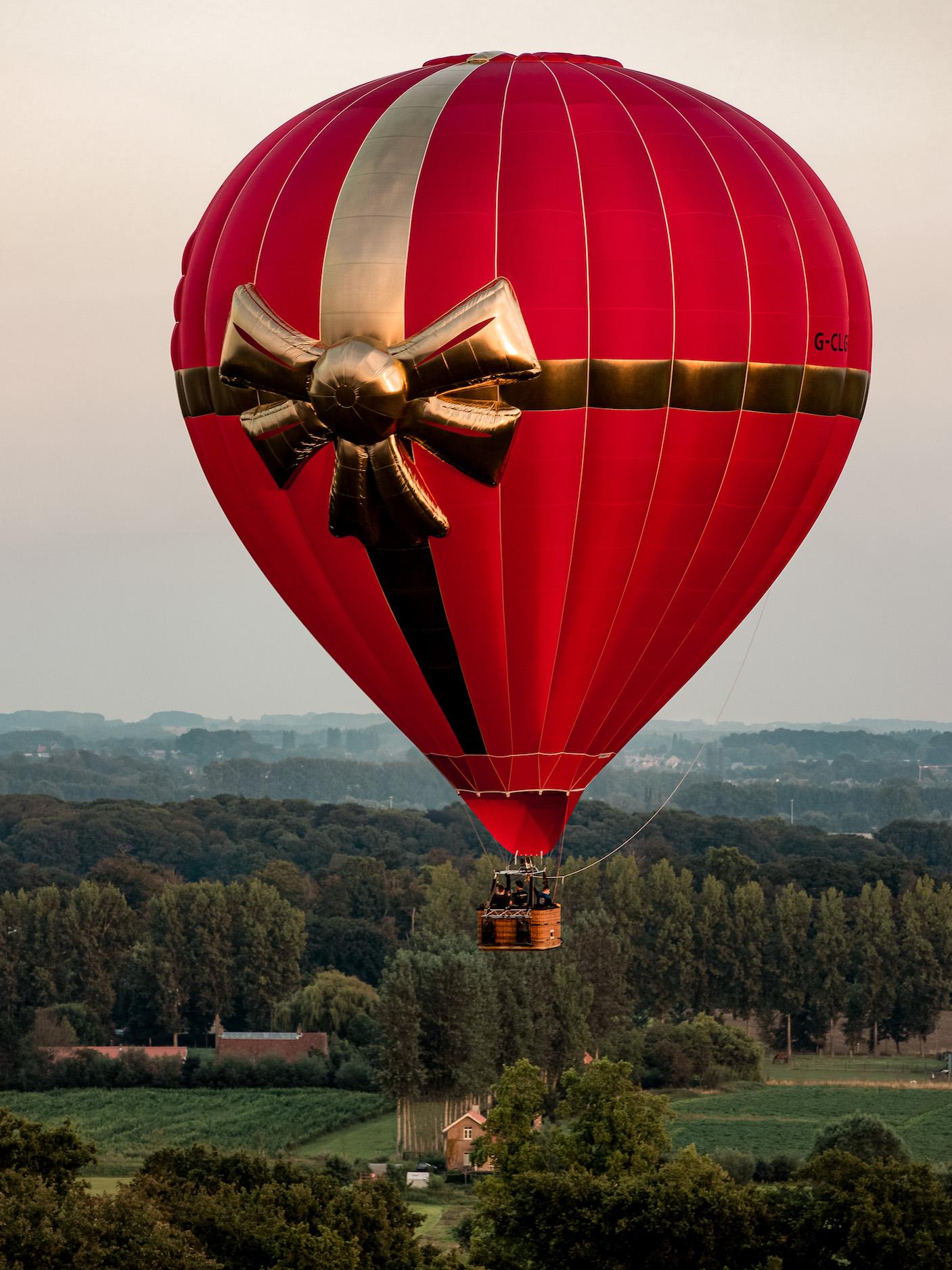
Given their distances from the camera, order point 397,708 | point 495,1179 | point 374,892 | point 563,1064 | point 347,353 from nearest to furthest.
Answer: point 347,353, point 397,708, point 495,1179, point 563,1064, point 374,892

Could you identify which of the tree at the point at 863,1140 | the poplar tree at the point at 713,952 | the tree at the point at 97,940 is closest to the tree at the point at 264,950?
the tree at the point at 97,940

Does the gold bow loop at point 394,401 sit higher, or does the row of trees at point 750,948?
the gold bow loop at point 394,401

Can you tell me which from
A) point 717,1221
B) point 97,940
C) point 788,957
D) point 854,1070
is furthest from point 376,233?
point 97,940

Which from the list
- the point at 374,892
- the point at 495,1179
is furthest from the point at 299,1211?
the point at 374,892

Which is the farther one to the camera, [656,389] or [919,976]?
[919,976]

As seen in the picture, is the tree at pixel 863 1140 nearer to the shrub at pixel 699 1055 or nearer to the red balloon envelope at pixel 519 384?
the shrub at pixel 699 1055

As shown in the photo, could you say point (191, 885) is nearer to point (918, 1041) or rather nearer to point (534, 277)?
point (918, 1041)

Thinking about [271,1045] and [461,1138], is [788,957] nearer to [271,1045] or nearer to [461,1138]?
[271,1045]
